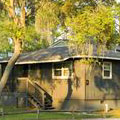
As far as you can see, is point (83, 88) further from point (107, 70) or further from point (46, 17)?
point (46, 17)

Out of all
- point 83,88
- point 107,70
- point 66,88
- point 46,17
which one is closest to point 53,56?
point 66,88

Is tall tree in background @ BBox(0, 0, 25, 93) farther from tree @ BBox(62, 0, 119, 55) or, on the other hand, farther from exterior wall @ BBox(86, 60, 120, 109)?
exterior wall @ BBox(86, 60, 120, 109)

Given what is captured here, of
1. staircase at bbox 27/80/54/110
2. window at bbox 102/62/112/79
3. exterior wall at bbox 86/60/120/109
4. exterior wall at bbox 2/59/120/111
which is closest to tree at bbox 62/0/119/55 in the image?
exterior wall at bbox 2/59/120/111

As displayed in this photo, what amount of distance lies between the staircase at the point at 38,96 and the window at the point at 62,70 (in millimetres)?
1634

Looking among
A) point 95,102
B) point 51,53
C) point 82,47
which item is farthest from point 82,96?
point 82,47

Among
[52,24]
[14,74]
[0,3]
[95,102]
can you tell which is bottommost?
[95,102]

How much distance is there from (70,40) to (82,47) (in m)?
0.87

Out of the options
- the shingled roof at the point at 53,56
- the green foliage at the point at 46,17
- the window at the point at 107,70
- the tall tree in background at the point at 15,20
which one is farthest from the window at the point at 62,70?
the green foliage at the point at 46,17

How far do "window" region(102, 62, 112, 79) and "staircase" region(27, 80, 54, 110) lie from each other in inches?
185

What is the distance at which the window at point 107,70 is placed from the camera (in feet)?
100

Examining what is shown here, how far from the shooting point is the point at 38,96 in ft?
102

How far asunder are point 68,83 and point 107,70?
3.32 meters

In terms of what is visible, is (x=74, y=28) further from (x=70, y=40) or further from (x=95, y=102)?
(x=95, y=102)

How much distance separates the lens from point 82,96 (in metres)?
28.9
